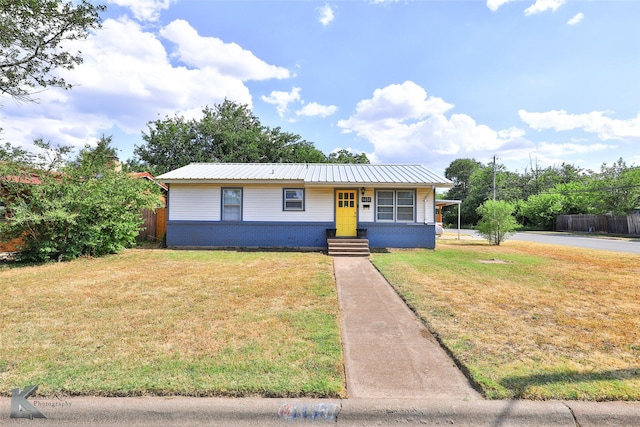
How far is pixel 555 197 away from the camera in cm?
3359

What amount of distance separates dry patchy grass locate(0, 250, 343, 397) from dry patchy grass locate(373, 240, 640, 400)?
1.51 meters

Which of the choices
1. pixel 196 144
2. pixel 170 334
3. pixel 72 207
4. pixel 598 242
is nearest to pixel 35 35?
pixel 72 207

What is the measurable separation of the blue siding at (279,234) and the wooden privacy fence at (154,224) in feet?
7.25

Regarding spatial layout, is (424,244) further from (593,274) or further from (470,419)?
(470,419)

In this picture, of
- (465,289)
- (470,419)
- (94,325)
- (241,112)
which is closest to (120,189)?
(94,325)

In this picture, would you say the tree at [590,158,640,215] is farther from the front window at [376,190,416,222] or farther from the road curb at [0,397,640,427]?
the road curb at [0,397,640,427]

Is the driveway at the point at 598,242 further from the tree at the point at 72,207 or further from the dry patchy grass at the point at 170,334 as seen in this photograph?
the tree at the point at 72,207

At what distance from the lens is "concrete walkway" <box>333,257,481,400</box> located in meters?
2.66

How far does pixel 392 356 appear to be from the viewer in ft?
10.8

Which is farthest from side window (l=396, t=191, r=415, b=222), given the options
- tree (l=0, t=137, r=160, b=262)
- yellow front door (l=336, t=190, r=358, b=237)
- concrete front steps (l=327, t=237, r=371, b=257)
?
tree (l=0, t=137, r=160, b=262)

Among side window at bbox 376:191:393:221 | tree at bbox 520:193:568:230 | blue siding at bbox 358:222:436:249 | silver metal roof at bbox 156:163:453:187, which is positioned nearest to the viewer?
silver metal roof at bbox 156:163:453:187

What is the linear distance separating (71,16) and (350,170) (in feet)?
36.2

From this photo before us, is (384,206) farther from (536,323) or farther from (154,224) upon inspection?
(154,224)

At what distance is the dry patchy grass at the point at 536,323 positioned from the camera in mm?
2754
